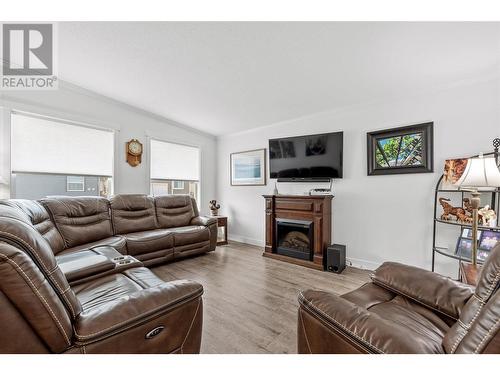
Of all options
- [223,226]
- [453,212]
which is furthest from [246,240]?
[453,212]

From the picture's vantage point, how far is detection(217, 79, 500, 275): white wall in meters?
2.44

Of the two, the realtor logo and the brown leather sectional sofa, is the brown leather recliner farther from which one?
the realtor logo

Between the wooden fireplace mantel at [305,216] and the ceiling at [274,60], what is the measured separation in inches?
55.7

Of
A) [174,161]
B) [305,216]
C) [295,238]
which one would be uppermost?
[174,161]

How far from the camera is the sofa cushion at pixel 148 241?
2.96 m

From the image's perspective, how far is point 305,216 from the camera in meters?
3.40

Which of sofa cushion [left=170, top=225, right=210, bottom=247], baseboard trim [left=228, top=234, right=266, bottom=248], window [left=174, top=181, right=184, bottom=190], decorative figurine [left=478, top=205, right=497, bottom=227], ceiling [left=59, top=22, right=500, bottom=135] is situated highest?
ceiling [left=59, top=22, right=500, bottom=135]

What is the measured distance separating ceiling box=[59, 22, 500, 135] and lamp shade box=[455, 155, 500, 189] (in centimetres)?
101

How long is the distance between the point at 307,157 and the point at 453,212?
6.25 ft

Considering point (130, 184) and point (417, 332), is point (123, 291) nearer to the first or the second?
point (417, 332)

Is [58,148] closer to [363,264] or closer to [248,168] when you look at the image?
[248,168]

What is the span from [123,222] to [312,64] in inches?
130

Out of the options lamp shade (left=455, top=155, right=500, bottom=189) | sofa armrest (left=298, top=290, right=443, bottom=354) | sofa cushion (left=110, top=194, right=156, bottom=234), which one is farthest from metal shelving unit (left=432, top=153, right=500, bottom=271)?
sofa cushion (left=110, top=194, right=156, bottom=234)
